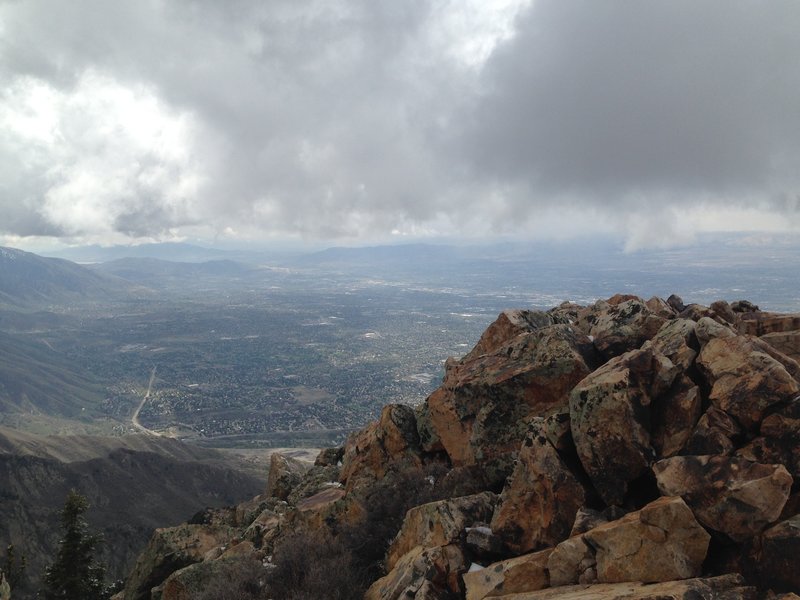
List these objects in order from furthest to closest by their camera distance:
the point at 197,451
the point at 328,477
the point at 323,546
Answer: the point at 197,451 < the point at 328,477 < the point at 323,546

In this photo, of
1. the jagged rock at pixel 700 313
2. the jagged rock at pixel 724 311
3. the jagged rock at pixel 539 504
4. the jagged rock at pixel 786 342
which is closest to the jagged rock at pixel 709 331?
the jagged rock at pixel 786 342

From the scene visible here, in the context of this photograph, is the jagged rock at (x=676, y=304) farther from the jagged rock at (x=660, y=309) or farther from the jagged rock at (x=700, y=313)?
the jagged rock at (x=700, y=313)

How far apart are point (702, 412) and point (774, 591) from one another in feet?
13.5

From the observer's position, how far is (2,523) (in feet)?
241

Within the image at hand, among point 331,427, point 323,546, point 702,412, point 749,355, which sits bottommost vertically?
point 331,427

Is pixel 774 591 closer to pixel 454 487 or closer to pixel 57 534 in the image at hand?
pixel 454 487

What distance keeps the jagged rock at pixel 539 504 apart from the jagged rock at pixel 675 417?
7.20ft

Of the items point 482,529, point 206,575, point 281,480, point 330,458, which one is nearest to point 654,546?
point 482,529

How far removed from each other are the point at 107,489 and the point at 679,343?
119m

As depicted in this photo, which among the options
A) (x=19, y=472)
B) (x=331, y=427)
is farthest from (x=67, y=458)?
(x=331, y=427)

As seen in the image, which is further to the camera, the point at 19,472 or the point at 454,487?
the point at 19,472

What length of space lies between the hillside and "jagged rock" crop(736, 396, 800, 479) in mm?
76254

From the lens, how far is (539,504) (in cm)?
1227

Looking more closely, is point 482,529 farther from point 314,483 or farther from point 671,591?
point 314,483
